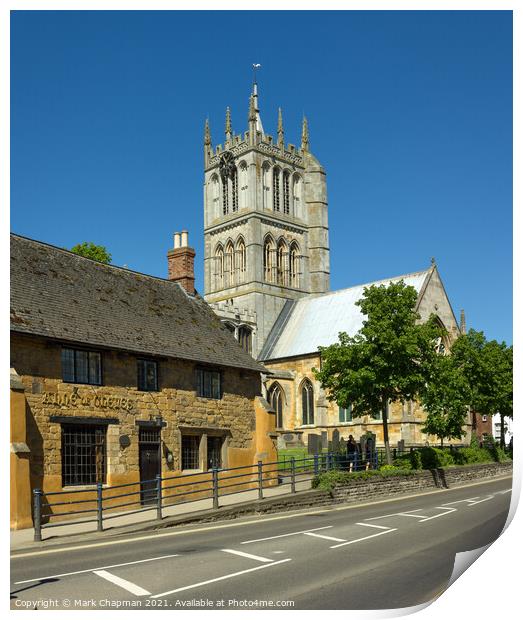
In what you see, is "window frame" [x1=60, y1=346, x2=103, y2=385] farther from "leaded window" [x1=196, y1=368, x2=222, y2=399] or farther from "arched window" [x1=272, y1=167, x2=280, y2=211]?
"arched window" [x1=272, y1=167, x2=280, y2=211]

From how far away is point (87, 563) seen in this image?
13305mm

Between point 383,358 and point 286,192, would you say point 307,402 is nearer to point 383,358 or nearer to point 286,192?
point 286,192

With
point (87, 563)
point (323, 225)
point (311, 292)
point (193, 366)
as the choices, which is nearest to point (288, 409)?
point (311, 292)

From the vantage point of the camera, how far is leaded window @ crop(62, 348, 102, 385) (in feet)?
77.7

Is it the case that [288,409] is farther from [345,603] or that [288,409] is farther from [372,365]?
[345,603]

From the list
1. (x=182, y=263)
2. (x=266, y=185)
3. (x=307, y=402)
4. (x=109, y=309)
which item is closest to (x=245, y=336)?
(x=307, y=402)

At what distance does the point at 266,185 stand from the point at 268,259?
7.73 metres

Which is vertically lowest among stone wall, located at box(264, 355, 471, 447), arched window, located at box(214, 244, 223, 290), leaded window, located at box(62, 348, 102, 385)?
stone wall, located at box(264, 355, 471, 447)

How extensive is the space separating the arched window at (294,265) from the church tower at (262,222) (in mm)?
103

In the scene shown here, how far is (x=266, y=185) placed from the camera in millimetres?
81125

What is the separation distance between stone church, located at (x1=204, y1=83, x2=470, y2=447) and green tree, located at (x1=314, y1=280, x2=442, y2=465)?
28.0m

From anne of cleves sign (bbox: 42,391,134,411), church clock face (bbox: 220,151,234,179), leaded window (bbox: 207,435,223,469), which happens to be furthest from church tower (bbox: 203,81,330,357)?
anne of cleves sign (bbox: 42,391,134,411)

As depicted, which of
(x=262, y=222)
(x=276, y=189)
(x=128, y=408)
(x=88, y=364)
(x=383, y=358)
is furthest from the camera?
(x=276, y=189)

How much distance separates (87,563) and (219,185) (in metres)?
74.2
